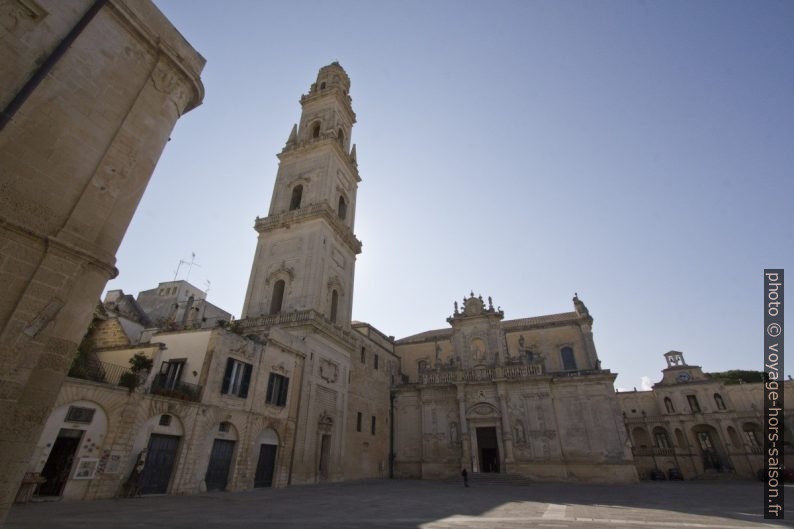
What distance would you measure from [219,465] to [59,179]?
1410 cm

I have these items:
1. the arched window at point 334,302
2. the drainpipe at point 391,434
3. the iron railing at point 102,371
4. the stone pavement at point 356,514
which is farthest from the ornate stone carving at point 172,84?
the drainpipe at point 391,434

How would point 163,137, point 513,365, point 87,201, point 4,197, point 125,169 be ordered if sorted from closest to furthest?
point 4,197, point 87,201, point 125,169, point 163,137, point 513,365

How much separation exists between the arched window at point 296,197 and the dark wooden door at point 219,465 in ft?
58.0

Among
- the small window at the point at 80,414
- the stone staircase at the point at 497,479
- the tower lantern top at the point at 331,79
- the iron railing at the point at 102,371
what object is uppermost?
the tower lantern top at the point at 331,79

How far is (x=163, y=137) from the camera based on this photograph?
282 inches

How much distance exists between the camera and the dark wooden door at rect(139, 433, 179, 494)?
513 inches

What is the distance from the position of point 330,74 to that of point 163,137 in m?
34.1

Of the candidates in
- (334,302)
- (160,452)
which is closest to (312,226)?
(334,302)

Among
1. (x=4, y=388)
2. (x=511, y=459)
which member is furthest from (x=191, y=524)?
(x=511, y=459)

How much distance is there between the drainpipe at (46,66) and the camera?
4.80 metres

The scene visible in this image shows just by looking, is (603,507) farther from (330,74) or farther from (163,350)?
(330,74)

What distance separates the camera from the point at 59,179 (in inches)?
215

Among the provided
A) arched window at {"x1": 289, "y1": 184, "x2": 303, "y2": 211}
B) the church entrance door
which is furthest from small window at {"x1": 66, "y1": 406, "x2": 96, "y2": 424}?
the church entrance door

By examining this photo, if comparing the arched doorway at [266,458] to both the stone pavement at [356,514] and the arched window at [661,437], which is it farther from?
the arched window at [661,437]
